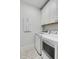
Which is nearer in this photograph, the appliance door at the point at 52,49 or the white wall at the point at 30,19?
the appliance door at the point at 52,49

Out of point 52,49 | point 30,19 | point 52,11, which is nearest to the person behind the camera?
point 52,49

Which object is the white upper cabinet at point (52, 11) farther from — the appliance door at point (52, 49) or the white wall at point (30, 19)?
the white wall at point (30, 19)

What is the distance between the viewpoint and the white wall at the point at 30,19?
16.2 ft

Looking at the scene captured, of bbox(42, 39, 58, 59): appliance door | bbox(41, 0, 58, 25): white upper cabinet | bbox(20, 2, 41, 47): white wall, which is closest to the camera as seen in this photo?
bbox(42, 39, 58, 59): appliance door

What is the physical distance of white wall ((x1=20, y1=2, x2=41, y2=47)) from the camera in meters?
4.94

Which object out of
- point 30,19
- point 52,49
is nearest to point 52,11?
point 52,49

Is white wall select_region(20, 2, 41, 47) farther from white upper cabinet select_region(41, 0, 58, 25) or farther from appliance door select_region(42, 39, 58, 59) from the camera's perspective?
appliance door select_region(42, 39, 58, 59)

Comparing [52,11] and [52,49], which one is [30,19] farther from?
[52,49]

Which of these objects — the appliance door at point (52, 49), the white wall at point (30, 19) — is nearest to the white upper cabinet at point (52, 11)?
the appliance door at point (52, 49)

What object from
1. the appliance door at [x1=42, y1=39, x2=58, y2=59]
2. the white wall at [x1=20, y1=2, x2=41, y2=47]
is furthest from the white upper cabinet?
the white wall at [x1=20, y1=2, x2=41, y2=47]

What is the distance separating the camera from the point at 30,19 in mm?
5121
